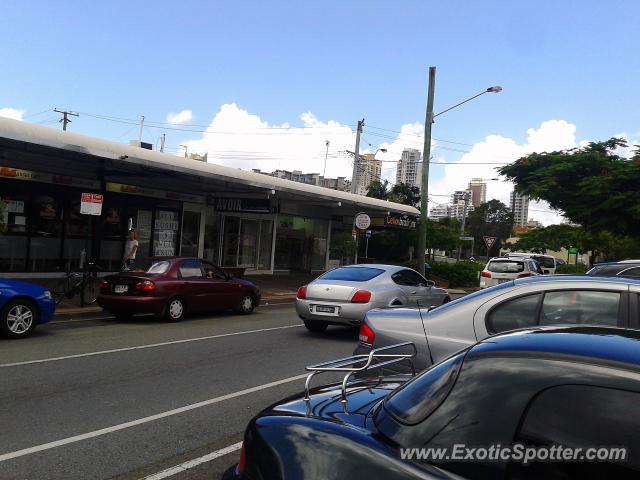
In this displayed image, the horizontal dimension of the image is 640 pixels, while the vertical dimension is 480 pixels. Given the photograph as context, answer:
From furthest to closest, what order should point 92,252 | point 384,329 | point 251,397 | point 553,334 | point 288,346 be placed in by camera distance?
point 92,252 → point 288,346 → point 251,397 → point 384,329 → point 553,334

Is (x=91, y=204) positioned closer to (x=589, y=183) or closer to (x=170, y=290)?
(x=170, y=290)

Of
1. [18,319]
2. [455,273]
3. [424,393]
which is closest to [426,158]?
[455,273]

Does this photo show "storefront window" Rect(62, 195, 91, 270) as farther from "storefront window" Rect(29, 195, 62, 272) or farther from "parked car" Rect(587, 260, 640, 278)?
"parked car" Rect(587, 260, 640, 278)

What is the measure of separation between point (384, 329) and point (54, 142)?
1096cm

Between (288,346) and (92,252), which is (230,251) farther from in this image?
(288,346)

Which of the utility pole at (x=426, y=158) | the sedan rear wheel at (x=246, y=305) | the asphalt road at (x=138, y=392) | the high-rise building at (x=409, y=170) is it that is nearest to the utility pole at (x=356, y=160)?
the utility pole at (x=426, y=158)

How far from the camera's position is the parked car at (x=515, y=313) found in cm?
445

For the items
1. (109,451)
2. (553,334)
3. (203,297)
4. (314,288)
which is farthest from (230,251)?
(553,334)

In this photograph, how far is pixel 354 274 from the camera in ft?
37.0

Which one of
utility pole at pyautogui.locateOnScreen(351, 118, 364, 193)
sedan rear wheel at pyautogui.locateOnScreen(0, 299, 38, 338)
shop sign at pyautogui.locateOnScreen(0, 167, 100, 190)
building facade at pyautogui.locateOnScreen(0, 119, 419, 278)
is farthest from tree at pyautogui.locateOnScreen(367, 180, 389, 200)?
sedan rear wheel at pyautogui.locateOnScreen(0, 299, 38, 338)

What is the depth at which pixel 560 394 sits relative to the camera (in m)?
2.00

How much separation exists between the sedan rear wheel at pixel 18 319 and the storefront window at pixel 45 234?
29.3ft

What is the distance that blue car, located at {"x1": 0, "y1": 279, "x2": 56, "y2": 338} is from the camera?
9.27 meters

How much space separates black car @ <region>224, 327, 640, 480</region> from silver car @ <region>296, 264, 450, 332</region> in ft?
25.6
